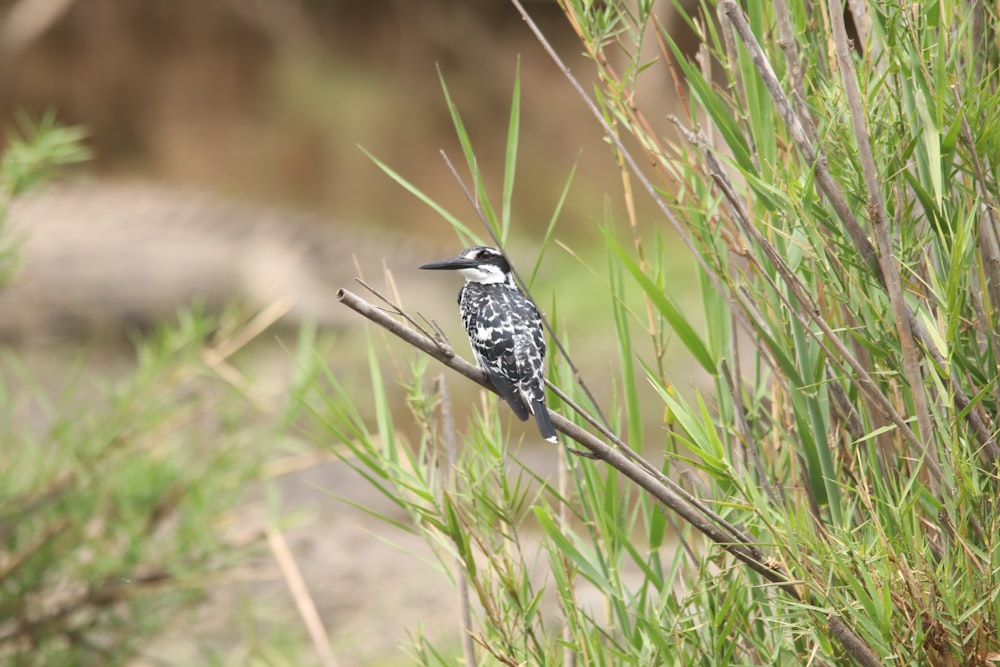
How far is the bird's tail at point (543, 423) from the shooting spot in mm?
1351

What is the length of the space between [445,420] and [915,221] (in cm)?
60

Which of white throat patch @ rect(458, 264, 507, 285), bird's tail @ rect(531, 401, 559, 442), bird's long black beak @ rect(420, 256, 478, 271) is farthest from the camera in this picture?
white throat patch @ rect(458, 264, 507, 285)

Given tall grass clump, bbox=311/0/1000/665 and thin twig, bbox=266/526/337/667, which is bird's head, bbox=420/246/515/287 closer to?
tall grass clump, bbox=311/0/1000/665

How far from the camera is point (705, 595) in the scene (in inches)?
51.2

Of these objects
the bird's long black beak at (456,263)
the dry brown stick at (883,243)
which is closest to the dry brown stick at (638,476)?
the dry brown stick at (883,243)

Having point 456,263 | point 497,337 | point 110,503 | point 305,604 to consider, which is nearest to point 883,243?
point 497,337

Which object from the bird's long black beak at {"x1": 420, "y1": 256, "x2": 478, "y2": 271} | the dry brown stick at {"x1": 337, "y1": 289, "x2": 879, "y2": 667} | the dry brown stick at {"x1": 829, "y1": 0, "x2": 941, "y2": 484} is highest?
the dry brown stick at {"x1": 829, "y1": 0, "x2": 941, "y2": 484}

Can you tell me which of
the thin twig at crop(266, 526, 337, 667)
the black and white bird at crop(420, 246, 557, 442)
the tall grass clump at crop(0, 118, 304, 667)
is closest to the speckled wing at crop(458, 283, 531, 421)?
the black and white bird at crop(420, 246, 557, 442)

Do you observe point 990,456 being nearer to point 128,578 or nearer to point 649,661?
point 649,661

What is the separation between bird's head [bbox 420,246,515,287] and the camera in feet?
5.69

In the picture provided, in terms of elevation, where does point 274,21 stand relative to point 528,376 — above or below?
below

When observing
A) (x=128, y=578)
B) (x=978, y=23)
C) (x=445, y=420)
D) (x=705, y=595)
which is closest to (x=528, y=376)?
(x=445, y=420)

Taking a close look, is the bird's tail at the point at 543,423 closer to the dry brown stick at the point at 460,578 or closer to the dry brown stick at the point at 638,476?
the dry brown stick at the point at 460,578

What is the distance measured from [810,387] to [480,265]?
667 millimetres
